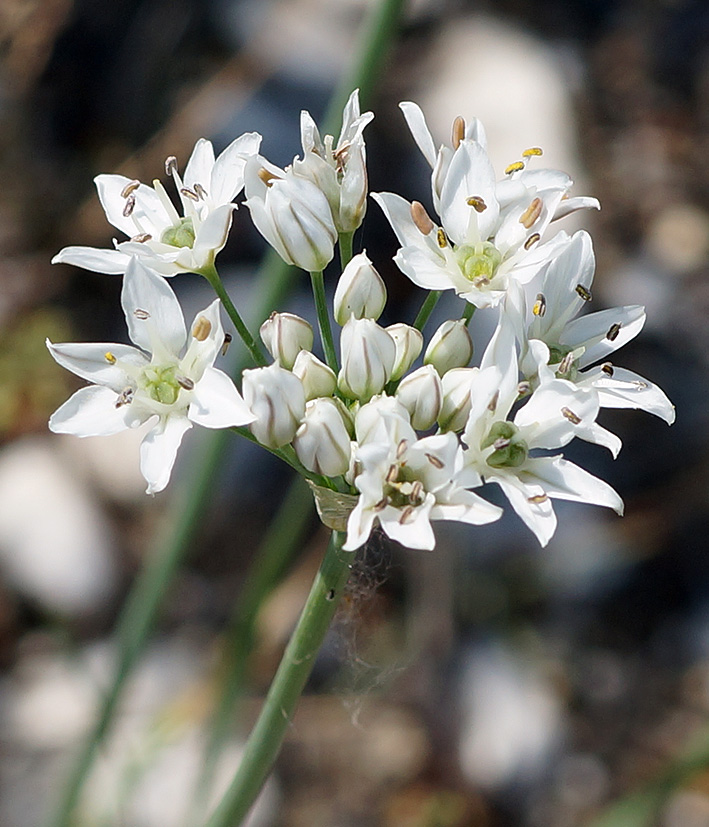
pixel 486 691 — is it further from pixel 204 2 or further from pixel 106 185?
pixel 204 2

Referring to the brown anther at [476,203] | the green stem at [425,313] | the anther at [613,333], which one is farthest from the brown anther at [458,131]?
the anther at [613,333]

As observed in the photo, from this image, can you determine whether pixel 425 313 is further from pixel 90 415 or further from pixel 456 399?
pixel 90 415

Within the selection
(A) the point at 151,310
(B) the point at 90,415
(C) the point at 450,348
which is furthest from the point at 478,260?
(B) the point at 90,415

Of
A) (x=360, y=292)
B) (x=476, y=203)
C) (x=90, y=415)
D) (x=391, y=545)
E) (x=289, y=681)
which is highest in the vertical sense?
(x=476, y=203)

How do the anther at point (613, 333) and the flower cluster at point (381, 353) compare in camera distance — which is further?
the anther at point (613, 333)

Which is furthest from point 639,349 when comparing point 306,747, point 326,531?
point 306,747

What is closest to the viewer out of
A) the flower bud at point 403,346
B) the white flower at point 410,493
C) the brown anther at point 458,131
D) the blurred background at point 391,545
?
the white flower at point 410,493

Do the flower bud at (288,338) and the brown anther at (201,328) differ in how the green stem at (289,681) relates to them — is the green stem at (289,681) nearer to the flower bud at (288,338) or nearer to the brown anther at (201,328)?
the flower bud at (288,338)

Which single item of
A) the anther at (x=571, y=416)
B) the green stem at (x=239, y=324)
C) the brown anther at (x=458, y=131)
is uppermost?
the brown anther at (x=458, y=131)
